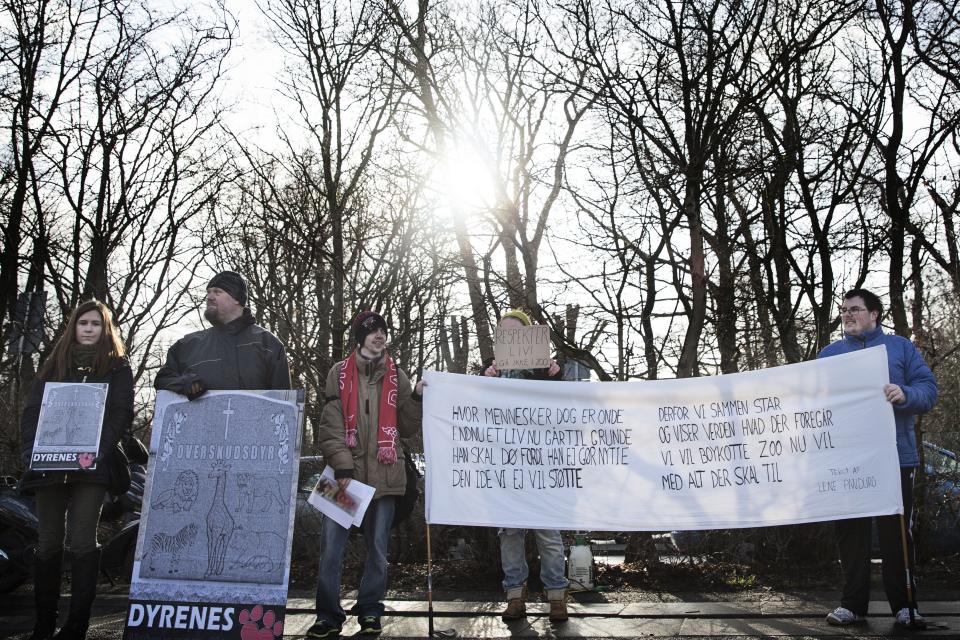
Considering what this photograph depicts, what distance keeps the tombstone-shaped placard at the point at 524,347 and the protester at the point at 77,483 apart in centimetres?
247

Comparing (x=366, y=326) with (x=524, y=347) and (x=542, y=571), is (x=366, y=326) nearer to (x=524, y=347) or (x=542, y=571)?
(x=524, y=347)

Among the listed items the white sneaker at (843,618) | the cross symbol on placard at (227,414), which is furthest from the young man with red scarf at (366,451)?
the white sneaker at (843,618)

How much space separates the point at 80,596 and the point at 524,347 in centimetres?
314

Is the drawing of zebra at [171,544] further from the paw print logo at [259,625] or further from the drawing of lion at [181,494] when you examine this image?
the paw print logo at [259,625]

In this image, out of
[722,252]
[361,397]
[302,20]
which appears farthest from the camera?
[302,20]

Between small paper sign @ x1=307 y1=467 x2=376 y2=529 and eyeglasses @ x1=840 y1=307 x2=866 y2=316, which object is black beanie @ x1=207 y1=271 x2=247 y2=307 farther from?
eyeglasses @ x1=840 y1=307 x2=866 y2=316

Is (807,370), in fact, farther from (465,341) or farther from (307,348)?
(465,341)

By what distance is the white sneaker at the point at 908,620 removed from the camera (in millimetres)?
5259

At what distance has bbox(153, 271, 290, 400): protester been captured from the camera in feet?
18.3

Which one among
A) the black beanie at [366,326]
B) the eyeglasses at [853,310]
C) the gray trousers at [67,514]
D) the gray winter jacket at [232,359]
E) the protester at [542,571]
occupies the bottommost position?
the protester at [542,571]

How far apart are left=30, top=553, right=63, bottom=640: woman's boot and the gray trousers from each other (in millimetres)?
88

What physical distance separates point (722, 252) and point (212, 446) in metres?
5.62

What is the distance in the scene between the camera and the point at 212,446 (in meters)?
5.30

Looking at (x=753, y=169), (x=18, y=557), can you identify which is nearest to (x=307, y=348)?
(x=18, y=557)
